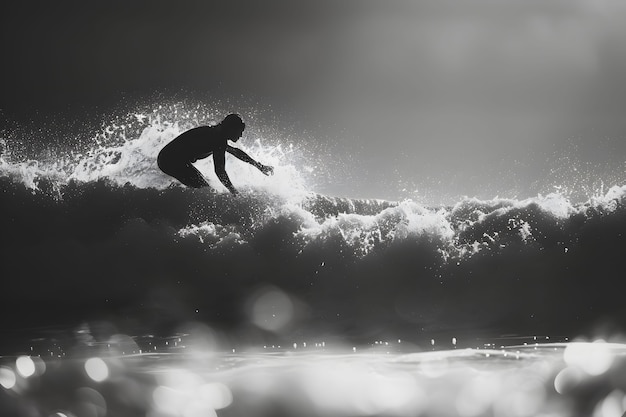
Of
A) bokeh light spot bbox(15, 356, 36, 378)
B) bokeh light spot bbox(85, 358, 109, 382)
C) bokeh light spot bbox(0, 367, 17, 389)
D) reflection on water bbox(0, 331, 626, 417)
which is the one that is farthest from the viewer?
bokeh light spot bbox(15, 356, 36, 378)

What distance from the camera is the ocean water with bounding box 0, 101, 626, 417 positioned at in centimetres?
343

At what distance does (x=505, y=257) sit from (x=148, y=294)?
5187 millimetres

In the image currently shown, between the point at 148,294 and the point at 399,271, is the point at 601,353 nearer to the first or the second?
the point at 399,271

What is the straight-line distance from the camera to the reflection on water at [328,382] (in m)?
3.05

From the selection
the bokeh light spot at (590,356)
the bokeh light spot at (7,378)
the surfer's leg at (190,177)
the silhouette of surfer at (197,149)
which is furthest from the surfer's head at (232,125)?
the bokeh light spot at (590,356)

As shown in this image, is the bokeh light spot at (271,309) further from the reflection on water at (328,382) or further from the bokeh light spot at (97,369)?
the bokeh light spot at (97,369)

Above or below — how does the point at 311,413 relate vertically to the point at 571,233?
below

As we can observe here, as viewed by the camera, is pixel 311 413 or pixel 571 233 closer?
pixel 311 413

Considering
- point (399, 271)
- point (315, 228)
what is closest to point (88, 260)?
point (315, 228)

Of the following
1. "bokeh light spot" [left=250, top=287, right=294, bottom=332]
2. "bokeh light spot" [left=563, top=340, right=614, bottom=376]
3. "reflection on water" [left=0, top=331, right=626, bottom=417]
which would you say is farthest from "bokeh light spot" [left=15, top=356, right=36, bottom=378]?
"bokeh light spot" [left=563, top=340, right=614, bottom=376]

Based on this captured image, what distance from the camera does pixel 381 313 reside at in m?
7.64

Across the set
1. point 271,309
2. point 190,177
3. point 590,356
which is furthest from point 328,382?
point 271,309

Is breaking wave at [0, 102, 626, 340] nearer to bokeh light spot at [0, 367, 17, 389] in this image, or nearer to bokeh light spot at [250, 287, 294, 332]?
bokeh light spot at [250, 287, 294, 332]

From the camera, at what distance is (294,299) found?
8547 millimetres
